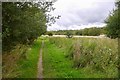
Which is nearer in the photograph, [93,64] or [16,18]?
[16,18]

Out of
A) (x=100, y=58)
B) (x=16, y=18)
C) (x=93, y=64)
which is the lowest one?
(x=93, y=64)

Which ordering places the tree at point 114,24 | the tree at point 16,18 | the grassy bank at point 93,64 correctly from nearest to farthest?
the tree at point 16,18, the grassy bank at point 93,64, the tree at point 114,24

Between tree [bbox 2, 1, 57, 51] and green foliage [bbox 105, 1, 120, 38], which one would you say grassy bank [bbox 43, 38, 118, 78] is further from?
green foliage [bbox 105, 1, 120, 38]

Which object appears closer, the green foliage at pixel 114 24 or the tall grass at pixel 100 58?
the tall grass at pixel 100 58

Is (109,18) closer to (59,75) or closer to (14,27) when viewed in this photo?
(59,75)

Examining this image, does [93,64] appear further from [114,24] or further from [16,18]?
[114,24]

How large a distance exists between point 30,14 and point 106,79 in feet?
15.7

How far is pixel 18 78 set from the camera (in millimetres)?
16344

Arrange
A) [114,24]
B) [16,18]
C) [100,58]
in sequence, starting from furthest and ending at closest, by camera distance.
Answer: [114,24]
[100,58]
[16,18]

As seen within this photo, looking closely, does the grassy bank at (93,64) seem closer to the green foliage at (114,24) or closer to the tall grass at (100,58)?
the tall grass at (100,58)

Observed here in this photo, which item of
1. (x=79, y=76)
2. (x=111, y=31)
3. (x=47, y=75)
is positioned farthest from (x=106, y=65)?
(x=111, y=31)

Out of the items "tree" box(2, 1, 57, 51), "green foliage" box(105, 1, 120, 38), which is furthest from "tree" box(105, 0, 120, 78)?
"tree" box(2, 1, 57, 51)

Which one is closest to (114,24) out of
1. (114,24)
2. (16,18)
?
(114,24)

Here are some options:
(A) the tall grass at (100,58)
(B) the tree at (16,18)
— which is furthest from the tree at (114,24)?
(B) the tree at (16,18)
